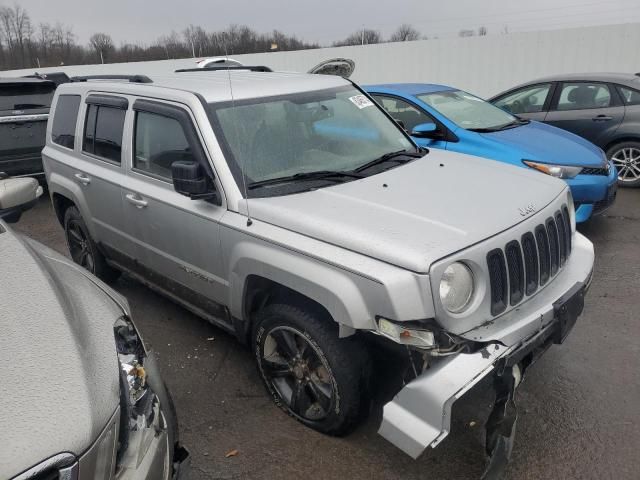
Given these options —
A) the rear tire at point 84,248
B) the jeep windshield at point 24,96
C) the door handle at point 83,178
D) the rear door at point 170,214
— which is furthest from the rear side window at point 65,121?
the jeep windshield at point 24,96

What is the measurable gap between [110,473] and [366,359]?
4.58 ft

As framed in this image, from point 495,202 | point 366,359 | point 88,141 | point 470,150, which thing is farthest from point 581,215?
point 88,141

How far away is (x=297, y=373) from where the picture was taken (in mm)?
3008

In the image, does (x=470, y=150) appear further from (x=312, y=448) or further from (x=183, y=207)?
(x=312, y=448)

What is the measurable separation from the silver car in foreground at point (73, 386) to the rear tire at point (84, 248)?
7.78 feet

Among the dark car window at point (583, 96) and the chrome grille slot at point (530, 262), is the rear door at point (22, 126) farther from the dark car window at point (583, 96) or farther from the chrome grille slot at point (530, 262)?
the dark car window at point (583, 96)

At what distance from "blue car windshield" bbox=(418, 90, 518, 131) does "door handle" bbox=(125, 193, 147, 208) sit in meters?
3.78

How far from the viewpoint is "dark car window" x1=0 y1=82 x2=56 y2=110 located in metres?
8.06

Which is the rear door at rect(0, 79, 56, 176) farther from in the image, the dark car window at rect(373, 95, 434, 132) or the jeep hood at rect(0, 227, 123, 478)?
the jeep hood at rect(0, 227, 123, 478)

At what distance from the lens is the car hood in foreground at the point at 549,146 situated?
5.48m

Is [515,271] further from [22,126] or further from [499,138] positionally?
[22,126]

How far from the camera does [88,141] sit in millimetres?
4445

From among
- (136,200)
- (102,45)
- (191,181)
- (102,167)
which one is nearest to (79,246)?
(102,167)

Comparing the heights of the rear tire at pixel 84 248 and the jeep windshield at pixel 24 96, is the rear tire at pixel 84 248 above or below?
below
